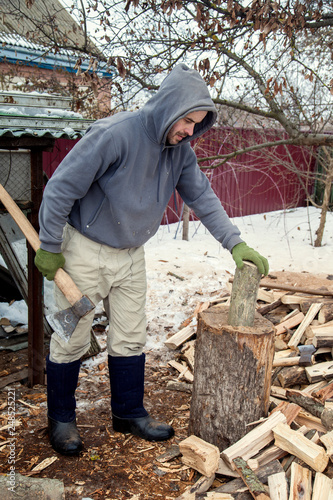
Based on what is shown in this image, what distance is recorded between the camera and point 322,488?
2256 millimetres

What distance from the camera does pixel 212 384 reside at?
8.90 ft

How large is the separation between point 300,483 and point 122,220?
1.75 m

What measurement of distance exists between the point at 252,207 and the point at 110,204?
11.2m

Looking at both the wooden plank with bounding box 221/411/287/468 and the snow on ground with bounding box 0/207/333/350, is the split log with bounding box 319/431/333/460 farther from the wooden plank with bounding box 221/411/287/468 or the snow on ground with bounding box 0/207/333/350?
the snow on ground with bounding box 0/207/333/350

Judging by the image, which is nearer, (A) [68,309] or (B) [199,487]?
(B) [199,487]

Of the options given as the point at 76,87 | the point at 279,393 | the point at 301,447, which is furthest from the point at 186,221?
the point at 301,447

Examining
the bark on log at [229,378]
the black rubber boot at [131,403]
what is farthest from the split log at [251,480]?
the black rubber boot at [131,403]

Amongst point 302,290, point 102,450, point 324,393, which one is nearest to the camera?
point 102,450

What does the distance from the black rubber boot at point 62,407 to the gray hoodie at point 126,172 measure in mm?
823

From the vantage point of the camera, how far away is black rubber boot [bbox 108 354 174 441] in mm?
2998

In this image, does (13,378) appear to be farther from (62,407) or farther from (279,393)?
(279,393)

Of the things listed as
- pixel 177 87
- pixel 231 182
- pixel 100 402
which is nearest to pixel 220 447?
pixel 100 402

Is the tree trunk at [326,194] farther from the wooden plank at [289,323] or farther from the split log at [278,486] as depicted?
the split log at [278,486]

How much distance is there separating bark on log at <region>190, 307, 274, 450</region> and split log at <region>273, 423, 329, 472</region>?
7.7 inches
